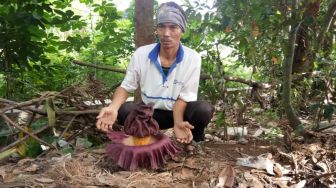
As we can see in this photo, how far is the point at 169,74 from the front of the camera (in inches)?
118

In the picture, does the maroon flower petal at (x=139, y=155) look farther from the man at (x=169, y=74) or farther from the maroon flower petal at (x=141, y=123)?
the man at (x=169, y=74)

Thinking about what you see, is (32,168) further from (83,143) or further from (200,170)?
(200,170)

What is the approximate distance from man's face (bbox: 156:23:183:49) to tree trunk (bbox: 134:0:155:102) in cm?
62

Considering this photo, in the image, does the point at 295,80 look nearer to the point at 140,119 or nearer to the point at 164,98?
the point at 164,98

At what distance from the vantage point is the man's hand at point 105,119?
260cm

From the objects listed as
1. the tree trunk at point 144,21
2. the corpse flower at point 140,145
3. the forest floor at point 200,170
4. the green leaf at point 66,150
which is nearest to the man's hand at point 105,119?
the corpse flower at point 140,145

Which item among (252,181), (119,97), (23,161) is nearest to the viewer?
(252,181)

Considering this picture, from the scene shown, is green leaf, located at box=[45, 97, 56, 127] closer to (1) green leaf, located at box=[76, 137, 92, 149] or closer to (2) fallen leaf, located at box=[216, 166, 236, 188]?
(1) green leaf, located at box=[76, 137, 92, 149]

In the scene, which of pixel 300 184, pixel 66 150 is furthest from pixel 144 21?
pixel 300 184

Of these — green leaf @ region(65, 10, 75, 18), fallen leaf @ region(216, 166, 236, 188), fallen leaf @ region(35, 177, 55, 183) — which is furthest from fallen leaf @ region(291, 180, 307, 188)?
green leaf @ region(65, 10, 75, 18)

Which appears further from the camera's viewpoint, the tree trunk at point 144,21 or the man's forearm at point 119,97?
the tree trunk at point 144,21

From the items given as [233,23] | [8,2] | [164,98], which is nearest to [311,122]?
[233,23]

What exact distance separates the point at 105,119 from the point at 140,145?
11.7 inches

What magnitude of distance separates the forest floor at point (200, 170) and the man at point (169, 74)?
31cm
